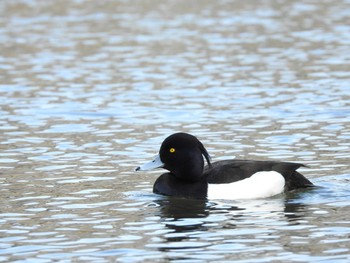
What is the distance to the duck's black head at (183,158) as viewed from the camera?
11.6 meters

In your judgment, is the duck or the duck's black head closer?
the duck

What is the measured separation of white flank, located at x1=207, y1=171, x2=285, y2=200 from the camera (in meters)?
11.4

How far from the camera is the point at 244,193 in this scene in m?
11.4

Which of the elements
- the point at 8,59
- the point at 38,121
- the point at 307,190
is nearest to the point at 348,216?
the point at 307,190

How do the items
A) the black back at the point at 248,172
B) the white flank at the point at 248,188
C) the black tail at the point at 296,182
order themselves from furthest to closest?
1. the black tail at the point at 296,182
2. the black back at the point at 248,172
3. the white flank at the point at 248,188

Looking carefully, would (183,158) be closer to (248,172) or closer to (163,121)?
(248,172)

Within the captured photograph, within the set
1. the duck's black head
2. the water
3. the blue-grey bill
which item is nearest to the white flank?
the water

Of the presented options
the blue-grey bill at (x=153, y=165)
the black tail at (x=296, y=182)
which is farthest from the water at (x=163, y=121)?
the blue-grey bill at (x=153, y=165)

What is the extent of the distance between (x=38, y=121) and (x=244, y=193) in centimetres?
576

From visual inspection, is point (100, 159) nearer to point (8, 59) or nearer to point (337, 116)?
point (337, 116)

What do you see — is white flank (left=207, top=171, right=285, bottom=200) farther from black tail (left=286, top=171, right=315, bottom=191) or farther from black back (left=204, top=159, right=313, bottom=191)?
black tail (left=286, top=171, right=315, bottom=191)

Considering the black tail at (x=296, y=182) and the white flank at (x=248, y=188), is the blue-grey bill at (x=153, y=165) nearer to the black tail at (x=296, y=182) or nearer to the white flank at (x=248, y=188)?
the white flank at (x=248, y=188)

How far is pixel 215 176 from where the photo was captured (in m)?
11.5

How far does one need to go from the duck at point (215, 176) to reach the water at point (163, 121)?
0.54 ft
